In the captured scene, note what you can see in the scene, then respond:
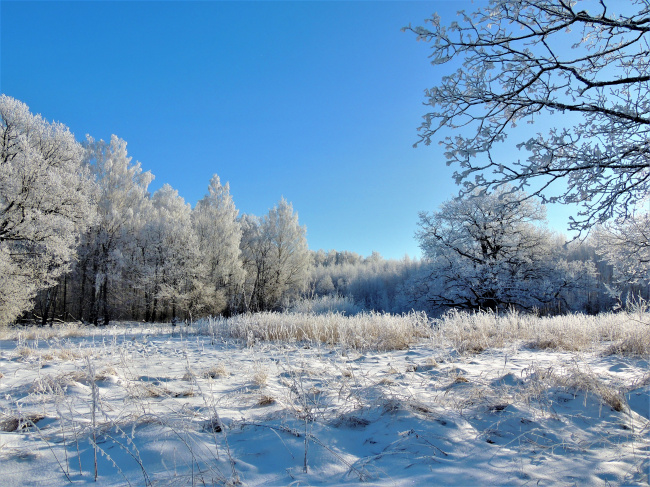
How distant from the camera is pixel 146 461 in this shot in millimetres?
1794

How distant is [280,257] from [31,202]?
17023 mm

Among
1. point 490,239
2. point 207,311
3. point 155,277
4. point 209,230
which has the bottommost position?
point 207,311

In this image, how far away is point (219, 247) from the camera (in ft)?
80.3

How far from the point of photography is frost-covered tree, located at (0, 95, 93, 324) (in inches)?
498

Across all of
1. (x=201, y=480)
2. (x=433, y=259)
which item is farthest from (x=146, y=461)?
(x=433, y=259)

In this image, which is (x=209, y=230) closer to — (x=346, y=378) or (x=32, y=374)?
(x=32, y=374)

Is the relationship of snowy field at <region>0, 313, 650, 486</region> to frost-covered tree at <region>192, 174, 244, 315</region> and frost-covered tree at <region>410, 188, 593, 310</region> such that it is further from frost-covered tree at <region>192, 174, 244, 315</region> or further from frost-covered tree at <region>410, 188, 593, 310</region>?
frost-covered tree at <region>192, 174, 244, 315</region>

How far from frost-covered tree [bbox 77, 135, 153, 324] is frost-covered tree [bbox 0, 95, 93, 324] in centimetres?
607

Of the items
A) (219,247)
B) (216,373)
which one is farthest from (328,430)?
(219,247)

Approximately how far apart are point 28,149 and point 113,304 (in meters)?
15.4

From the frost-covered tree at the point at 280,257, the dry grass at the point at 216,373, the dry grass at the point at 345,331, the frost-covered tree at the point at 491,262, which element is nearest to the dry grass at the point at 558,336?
the dry grass at the point at 345,331

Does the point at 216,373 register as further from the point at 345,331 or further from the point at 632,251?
the point at 632,251

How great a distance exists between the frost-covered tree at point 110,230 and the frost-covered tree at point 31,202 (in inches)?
239

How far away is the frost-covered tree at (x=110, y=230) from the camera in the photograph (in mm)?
21234
